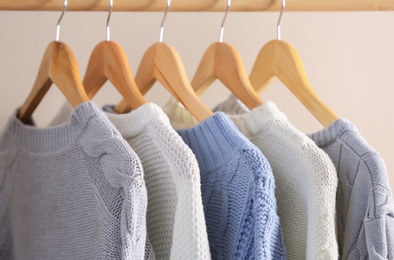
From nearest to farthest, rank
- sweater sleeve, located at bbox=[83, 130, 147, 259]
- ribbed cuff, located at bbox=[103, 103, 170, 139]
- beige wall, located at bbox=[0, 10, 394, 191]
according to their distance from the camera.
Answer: sweater sleeve, located at bbox=[83, 130, 147, 259]
ribbed cuff, located at bbox=[103, 103, 170, 139]
beige wall, located at bbox=[0, 10, 394, 191]

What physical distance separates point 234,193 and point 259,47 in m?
0.70

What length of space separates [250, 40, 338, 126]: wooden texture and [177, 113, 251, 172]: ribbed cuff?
0.19 meters

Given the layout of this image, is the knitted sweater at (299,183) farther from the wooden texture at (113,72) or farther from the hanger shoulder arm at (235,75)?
the wooden texture at (113,72)

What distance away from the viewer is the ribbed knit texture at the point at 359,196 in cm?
92

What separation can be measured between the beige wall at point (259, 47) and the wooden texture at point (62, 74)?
0.35 meters

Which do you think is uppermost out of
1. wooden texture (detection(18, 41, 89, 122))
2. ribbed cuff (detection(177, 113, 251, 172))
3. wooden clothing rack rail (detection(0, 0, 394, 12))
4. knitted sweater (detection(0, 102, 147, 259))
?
wooden clothing rack rail (detection(0, 0, 394, 12))

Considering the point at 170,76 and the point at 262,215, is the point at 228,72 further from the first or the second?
the point at 262,215

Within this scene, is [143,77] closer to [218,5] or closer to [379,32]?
[218,5]

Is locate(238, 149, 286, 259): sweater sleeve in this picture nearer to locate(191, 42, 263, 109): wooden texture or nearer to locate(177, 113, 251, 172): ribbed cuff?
locate(177, 113, 251, 172): ribbed cuff

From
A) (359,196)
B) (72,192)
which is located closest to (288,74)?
(359,196)

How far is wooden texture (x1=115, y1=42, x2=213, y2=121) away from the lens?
1.03 metres

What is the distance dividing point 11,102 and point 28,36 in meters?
0.12

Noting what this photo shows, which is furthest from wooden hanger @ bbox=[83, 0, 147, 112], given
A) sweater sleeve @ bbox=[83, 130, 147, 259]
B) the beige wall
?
the beige wall

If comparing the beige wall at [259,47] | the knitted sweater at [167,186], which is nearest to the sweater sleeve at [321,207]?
the knitted sweater at [167,186]
